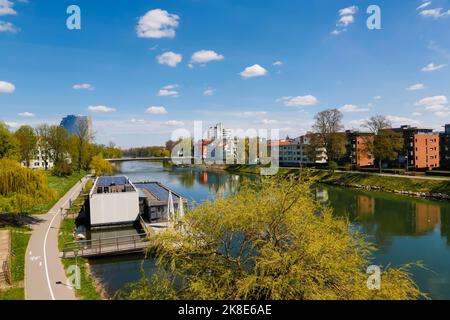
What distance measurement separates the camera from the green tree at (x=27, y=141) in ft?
209

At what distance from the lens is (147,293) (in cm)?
1031

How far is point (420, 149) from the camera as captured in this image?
2527 inches

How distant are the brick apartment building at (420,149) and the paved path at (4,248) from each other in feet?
215

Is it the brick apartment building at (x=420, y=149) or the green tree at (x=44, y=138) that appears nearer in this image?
the brick apartment building at (x=420, y=149)

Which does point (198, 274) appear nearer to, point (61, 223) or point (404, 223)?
point (61, 223)

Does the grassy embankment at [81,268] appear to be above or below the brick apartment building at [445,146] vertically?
below

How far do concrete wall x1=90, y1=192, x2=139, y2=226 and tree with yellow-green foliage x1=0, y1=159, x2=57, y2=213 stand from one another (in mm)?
4053

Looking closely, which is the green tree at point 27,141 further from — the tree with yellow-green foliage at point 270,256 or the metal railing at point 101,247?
the tree with yellow-green foliage at point 270,256

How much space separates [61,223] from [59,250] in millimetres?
8168

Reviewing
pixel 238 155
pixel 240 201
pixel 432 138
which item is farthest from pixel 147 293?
pixel 238 155

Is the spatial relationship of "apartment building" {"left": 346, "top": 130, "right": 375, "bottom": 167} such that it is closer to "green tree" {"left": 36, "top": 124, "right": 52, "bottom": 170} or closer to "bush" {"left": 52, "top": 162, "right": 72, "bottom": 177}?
"bush" {"left": 52, "top": 162, "right": 72, "bottom": 177}

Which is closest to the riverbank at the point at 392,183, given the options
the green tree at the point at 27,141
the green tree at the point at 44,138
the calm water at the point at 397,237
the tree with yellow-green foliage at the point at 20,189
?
the calm water at the point at 397,237

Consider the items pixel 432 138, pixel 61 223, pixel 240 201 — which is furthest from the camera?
pixel 432 138
